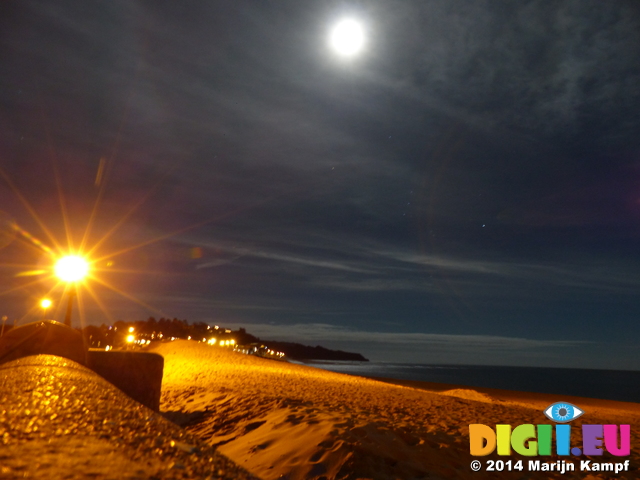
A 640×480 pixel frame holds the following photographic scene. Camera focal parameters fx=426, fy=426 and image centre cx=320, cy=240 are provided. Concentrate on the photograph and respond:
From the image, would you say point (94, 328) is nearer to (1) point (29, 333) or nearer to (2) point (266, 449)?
(1) point (29, 333)

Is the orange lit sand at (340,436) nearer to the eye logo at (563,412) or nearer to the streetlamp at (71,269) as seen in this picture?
the eye logo at (563,412)

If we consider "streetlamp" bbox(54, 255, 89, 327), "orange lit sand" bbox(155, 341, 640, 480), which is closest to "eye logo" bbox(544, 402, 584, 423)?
"orange lit sand" bbox(155, 341, 640, 480)

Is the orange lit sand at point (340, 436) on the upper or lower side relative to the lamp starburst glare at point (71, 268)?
lower

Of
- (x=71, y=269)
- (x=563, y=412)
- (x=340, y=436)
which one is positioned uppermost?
(x=71, y=269)

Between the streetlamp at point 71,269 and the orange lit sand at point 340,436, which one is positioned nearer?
the orange lit sand at point 340,436

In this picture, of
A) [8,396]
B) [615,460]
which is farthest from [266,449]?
[615,460]

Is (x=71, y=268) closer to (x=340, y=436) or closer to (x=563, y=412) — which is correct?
(x=340, y=436)

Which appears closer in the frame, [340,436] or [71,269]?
[340,436]

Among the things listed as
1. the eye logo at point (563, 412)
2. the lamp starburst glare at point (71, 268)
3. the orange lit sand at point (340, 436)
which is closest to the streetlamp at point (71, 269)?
the lamp starburst glare at point (71, 268)

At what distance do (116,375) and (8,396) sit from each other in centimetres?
705

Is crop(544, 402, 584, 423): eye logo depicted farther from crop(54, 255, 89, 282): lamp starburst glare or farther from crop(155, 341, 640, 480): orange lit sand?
crop(54, 255, 89, 282): lamp starburst glare

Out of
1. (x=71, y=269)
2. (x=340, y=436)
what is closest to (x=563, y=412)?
(x=340, y=436)

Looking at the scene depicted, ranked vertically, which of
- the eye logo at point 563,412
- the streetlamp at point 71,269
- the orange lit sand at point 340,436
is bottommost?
the eye logo at point 563,412

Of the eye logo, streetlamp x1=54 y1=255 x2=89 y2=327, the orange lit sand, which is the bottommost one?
the eye logo
